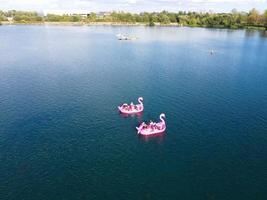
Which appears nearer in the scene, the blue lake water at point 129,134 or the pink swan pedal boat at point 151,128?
the blue lake water at point 129,134

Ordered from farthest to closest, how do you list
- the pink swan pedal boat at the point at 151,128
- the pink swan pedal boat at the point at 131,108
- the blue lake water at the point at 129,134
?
the pink swan pedal boat at the point at 131,108
the pink swan pedal boat at the point at 151,128
the blue lake water at the point at 129,134

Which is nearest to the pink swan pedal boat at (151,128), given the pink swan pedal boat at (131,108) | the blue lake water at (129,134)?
the blue lake water at (129,134)

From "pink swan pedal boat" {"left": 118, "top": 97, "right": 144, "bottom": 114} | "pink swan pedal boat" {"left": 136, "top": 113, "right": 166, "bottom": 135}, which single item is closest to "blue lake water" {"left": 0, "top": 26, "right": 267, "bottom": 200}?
"pink swan pedal boat" {"left": 136, "top": 113, "right": 166, "bottom": 135}

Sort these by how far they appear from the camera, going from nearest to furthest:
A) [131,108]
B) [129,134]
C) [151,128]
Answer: [129,134] < [151,128] < [131,108]

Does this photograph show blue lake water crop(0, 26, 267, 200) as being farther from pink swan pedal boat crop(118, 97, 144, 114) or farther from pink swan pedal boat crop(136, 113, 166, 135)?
pink swan pedal boat crop(118, 97, 144, 114)

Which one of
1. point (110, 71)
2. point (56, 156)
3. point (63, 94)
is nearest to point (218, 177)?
Result: point (56, 156)

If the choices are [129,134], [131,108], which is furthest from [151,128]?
[131,108]

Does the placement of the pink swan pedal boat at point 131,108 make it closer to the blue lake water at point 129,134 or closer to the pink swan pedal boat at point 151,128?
the blue lake water at point 129,134

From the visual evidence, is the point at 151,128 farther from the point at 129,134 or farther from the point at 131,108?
the point at 131,108

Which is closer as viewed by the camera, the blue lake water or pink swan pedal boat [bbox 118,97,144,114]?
the blue lake water
